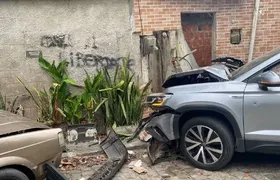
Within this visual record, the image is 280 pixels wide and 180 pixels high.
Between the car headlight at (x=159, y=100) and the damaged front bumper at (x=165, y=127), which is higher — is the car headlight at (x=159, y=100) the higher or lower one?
the higher one

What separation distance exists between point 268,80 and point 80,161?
3.11 m

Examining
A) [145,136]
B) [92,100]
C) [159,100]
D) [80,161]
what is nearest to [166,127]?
[159,100]

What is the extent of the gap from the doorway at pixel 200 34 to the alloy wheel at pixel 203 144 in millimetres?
3772

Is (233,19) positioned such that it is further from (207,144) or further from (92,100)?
(207,144)

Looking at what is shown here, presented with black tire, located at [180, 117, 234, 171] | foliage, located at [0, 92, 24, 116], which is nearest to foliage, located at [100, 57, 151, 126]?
foliage, located at [0, 92, 24, 116]

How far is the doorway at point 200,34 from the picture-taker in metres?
8.50

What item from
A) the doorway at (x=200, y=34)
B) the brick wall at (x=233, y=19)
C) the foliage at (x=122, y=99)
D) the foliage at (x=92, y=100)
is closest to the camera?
the foliage at (x=92, y=100)

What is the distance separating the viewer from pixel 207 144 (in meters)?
5.05

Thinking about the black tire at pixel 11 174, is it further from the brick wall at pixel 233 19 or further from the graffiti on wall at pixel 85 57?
the brick wall at pixel 233 19

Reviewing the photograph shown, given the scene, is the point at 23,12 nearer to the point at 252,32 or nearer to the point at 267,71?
the point at 267,71

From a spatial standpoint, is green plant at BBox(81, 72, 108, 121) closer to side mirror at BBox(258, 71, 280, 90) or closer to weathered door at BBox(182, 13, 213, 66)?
weathered door at BBox(182, 13, 213, 66)

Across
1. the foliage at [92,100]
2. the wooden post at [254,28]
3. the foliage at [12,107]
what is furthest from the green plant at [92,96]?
the wooden post at [254,28]

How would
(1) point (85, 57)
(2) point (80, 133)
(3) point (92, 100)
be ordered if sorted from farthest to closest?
1. (1) point (85, 57)
2. (3) point (92, 100)
3. (2) point (80, 133)

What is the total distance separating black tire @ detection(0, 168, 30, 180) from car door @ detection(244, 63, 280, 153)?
2.92 meters
